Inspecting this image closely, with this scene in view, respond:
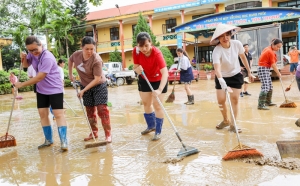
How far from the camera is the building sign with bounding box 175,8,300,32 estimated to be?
15461mm

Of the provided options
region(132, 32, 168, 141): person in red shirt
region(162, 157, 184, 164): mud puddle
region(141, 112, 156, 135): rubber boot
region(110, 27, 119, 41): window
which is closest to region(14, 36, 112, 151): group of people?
region(132, 32, 168, 141): person in red shirt

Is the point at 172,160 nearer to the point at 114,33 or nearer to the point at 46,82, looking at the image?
the point at 46,82

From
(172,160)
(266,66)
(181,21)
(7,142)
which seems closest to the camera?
(172,160)

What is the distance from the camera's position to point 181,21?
27.6 m

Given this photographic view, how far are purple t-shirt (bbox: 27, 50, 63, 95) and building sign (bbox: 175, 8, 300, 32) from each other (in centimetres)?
1447

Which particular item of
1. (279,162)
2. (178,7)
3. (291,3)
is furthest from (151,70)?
(291,3)

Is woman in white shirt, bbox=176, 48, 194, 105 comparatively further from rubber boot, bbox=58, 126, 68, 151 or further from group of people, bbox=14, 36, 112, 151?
rubber boot, bbox=58, 126, 68, 151

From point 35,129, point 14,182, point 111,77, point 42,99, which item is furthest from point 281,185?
point 111,77

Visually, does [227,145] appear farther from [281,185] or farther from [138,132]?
[138,132]

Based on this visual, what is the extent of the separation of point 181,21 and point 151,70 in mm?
24431

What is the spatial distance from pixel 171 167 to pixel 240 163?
2.28 ft

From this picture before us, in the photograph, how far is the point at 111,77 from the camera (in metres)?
18.2

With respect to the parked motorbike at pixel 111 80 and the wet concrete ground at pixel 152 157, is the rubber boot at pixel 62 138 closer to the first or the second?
the wet concrete ground at pixel 152 157

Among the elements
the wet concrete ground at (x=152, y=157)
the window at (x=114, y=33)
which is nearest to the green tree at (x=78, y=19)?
the window at (x=114, y=33)
